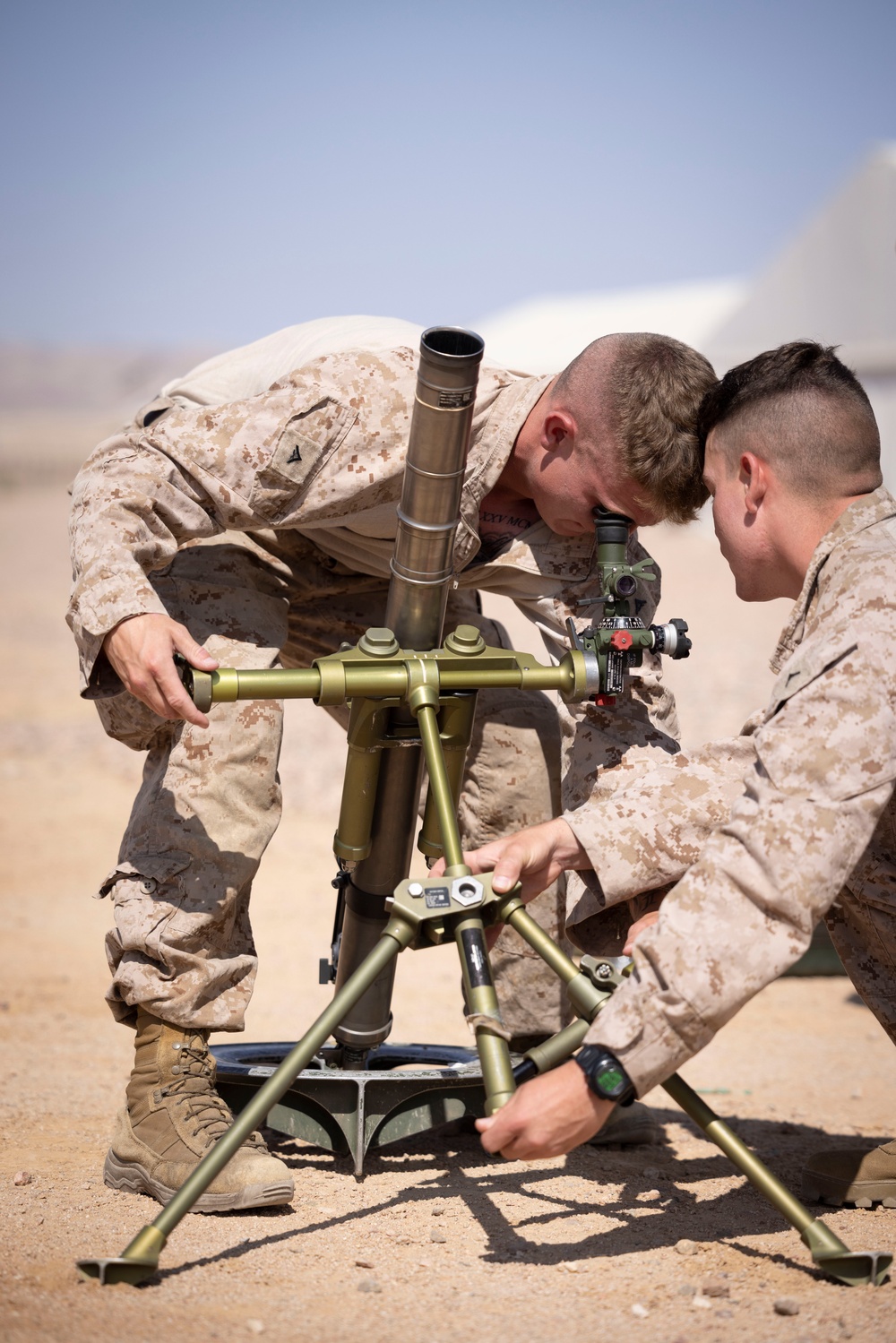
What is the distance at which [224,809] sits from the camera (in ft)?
10.9

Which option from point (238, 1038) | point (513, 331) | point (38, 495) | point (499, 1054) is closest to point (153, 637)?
point (499, 1054)

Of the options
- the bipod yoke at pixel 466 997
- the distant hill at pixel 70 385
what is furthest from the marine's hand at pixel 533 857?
the distant hill at pixel 70 385

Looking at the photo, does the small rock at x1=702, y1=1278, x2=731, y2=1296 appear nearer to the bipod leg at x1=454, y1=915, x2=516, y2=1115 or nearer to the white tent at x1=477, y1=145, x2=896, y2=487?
the bipod leg at x1=454, y1=915, x2=516, y2=1115

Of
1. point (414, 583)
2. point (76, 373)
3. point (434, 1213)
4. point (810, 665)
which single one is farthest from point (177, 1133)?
point (76, 373)

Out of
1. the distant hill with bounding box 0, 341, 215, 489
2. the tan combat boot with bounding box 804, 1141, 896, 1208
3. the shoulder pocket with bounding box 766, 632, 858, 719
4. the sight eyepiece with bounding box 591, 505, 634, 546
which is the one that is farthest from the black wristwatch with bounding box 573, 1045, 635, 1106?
the distant hill with bounding box 0, 341, 215, 489

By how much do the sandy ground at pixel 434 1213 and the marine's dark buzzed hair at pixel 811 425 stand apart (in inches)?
66.1

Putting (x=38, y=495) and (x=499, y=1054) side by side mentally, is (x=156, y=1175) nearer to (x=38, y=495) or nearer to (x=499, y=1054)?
(x=499, y=1054)

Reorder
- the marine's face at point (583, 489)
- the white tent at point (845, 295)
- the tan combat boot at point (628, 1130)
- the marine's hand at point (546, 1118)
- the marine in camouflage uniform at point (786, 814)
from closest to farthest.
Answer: the marine's hand at point (546, 1118), the marine in camouflage uniform at point (786, 814), the marine's face at point (583, 489), the tan combat boot at point (628, 1130), the white tent at point (845, 295)

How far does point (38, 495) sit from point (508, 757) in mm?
35790

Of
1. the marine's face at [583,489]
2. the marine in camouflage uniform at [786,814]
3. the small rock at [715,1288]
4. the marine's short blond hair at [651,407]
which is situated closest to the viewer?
the marine in camouflage uniform at [786,814]

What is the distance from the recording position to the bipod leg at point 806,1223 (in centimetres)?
235

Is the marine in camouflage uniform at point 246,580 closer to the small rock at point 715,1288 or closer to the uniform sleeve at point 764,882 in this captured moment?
the uniform sleeve at point 764,882

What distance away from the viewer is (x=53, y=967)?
6051mm

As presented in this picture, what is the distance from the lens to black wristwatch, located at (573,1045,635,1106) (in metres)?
2.30
